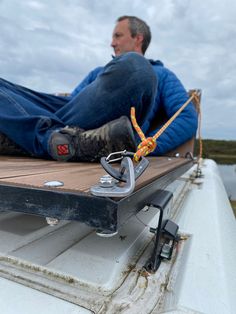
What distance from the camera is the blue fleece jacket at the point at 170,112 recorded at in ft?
5.88

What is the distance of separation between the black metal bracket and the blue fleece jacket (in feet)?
3.90

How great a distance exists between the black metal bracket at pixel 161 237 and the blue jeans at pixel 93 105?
0.40 meters

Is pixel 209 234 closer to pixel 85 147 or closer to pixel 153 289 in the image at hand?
pixel 153 289

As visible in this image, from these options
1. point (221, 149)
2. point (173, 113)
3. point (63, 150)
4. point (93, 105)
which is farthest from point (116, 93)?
point (221, 149)

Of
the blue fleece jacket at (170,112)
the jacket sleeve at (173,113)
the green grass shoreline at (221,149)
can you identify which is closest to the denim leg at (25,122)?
the blue fleece jacket at (170,112)

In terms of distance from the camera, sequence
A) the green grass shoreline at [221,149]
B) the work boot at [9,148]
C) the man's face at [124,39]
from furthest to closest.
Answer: the green grass shoreline at [221,149] → the man's face at [124,39] → the work boot at [9,148]

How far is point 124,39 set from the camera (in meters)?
1.80

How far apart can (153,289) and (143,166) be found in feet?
0.62

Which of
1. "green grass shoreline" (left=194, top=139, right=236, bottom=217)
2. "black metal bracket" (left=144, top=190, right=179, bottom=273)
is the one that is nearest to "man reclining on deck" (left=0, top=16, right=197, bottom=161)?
"black metal bracket" (left=144, top=190, right=179, bottom=273)

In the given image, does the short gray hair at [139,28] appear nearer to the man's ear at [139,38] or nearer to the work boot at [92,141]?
the man's ear at [139,38]

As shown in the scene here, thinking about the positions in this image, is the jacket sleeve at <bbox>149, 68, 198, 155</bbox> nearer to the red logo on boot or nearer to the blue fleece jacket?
the blue fleece jacket

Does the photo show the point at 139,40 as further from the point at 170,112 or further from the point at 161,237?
the point at 161,237

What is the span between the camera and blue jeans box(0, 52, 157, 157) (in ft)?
2.81

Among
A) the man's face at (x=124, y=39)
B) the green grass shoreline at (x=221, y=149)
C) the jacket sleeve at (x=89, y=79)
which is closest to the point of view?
the man's face at (x=124, y=39)
